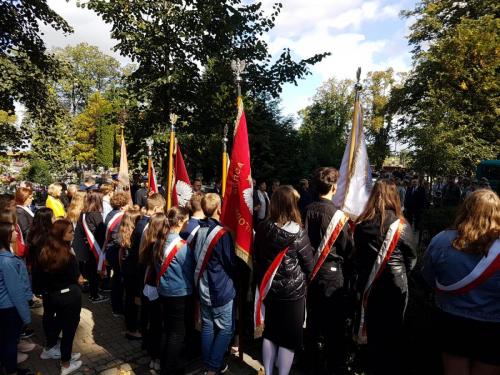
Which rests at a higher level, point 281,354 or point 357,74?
point 357,74

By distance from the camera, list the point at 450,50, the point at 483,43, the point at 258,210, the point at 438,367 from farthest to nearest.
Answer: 1. the point at 450,50
2. the point at 483,43
3. the point at 258,210
4. the point at 438,367

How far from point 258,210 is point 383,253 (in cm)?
614

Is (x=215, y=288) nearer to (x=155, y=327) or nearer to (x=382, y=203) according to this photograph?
(x=155, y=327)

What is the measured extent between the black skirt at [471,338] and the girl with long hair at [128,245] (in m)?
3.55

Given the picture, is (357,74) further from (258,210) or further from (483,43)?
(483,43)

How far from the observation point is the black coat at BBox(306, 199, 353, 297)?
3.48 meters

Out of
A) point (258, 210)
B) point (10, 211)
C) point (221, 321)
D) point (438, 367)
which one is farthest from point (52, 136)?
point (438, 367)

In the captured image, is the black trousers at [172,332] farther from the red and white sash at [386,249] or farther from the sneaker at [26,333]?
the sneaker at [26,333]

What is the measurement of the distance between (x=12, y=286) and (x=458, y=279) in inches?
149

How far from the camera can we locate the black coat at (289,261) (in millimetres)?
3238

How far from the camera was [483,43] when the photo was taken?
1596 cm

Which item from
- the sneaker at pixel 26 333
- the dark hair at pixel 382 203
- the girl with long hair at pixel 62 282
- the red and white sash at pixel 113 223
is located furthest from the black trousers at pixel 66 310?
the dark hair at pixel 382 203

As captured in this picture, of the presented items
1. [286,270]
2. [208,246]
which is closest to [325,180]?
[286,270]

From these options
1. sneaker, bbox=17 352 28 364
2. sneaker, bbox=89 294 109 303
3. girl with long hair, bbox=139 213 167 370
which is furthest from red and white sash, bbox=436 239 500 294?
sneaker, bbox=89 294 109 303
